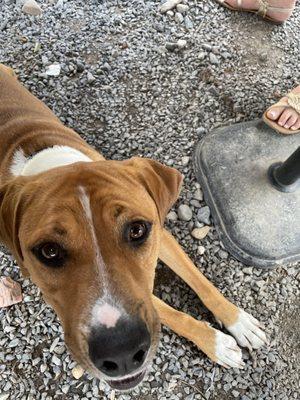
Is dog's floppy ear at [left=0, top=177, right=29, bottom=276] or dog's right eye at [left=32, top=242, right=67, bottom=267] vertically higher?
dog's right eye at [left=32, top=242, right=67, bottom=267]

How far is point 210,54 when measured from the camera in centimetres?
529

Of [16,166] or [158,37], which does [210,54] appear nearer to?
[158,37]

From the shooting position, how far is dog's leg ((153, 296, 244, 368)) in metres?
3.83

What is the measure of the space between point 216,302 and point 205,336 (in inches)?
11.2

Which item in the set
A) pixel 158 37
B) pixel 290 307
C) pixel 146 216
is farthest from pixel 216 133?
pixel 146 216

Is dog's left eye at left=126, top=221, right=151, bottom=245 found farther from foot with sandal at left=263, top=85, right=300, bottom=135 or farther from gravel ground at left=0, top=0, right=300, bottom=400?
foot with sandal at left=263, top=85, right=300, bottom=135

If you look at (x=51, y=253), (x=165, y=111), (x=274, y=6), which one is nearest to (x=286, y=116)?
(x=165, y=111)

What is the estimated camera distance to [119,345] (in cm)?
243

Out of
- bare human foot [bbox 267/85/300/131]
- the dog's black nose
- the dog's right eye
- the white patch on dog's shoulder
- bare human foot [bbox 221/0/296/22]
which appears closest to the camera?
the dog's black nose

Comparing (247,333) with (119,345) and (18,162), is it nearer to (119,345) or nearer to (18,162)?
(119,345)

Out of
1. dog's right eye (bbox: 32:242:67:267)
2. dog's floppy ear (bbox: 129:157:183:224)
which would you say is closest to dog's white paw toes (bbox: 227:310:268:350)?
dog's floppy ear (bbox: 129:157:183:224)

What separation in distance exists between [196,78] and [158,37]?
67 centimetres

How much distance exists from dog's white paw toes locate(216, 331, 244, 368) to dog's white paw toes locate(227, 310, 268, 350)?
100 mm

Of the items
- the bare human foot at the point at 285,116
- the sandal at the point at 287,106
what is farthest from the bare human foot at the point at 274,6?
the bare human foot at the point at 285,116
